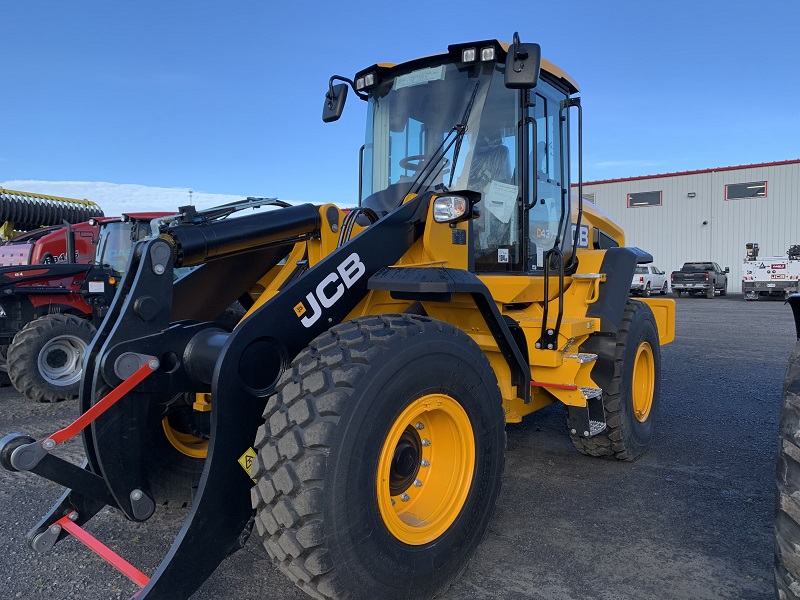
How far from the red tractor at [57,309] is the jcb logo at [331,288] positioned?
4.65 metres

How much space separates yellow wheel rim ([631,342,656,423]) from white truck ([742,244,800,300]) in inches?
965

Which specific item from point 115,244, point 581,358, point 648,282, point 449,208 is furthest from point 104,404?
point 648,282

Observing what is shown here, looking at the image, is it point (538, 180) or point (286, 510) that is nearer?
point (286, 510)

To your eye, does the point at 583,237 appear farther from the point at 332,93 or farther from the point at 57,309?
the point at 57,309

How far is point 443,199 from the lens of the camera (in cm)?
319

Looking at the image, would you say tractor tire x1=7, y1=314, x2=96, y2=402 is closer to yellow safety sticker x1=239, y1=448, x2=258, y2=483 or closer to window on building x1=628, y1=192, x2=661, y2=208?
yellow safety sticker x1=239, y1=448, x2=258, y2=483

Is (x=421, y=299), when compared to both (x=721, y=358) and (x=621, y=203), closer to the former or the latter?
(x=721, y=358)

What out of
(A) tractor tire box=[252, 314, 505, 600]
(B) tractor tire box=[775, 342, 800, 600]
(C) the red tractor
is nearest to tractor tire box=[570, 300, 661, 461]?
(A) tractor tire box=[252, 314, 505, 600]

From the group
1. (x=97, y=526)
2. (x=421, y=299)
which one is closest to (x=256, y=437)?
(x=421, y=299)

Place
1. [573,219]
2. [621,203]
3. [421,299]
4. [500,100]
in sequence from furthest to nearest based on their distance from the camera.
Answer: [621,203] → [573,219] → [500,100] → [421,299]

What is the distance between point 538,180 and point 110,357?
116 inches

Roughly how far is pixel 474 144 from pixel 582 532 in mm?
2331

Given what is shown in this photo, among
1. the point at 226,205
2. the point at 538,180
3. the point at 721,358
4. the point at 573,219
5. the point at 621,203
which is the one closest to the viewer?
the point at 226,205

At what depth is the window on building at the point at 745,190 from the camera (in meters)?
31.8
